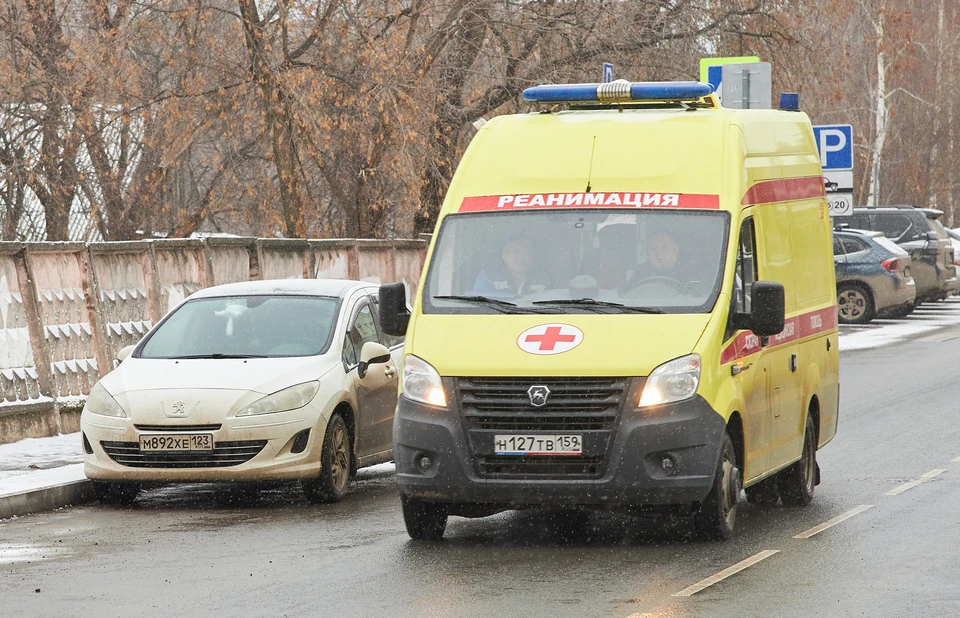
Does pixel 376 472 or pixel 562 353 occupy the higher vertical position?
pixel 562 353

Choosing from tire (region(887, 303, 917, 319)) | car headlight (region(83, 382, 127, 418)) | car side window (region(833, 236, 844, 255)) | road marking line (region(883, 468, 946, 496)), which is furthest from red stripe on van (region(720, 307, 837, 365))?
tire (region(887, 303, 917, 319))

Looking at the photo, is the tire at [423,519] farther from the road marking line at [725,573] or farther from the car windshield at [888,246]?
the car windshield at [888,246]

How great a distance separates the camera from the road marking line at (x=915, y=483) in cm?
1135

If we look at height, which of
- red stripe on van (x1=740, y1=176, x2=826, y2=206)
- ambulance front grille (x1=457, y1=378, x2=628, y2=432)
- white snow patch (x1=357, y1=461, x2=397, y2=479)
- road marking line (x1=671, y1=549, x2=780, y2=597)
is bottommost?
white snow patch (x1=357, y1=461, x2=397, y2=479)

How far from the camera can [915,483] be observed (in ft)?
38.6

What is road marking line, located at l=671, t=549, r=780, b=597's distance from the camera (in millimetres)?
7738

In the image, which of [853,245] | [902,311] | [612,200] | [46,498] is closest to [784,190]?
[612,200]

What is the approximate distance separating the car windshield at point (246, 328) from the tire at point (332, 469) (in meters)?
0.62

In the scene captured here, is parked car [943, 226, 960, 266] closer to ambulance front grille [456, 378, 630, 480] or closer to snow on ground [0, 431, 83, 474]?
snow on ground [0, 431, 83, 474]

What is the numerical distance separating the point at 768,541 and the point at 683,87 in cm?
283

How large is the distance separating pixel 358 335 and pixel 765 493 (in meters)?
3.31

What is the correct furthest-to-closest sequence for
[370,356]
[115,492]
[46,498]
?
[370,356] → [115,492] → [46,498]

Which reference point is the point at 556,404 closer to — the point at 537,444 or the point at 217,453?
the point at 537,444

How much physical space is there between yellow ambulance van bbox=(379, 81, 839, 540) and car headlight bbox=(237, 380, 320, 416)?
1.78 meters
